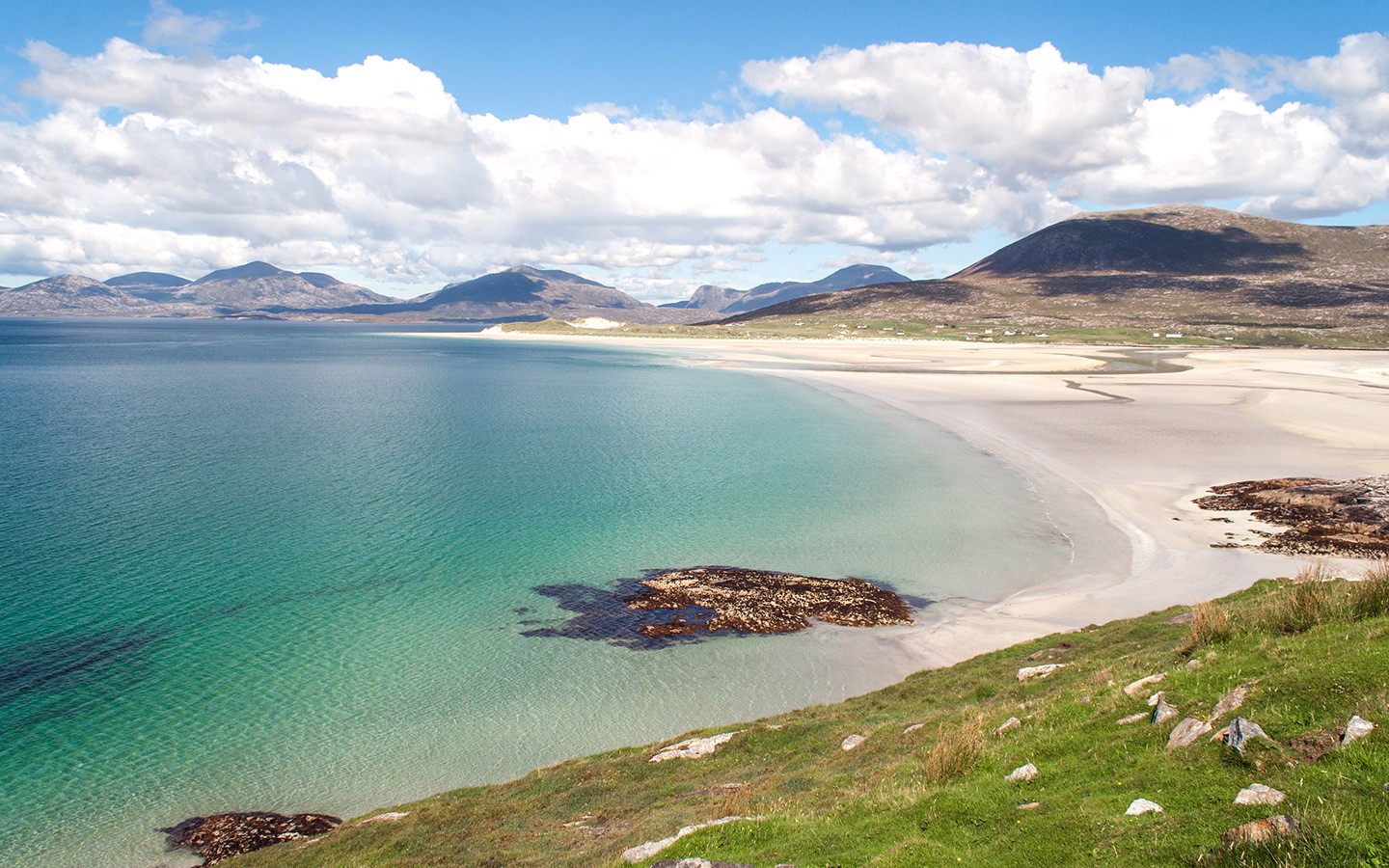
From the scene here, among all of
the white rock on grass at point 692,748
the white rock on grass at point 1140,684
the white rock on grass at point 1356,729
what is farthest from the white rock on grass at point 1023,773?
the white rock on grass at point 692,748

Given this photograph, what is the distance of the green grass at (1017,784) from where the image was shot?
26.9 feet

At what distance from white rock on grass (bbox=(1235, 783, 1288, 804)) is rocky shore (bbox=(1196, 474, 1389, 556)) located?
1243 inches

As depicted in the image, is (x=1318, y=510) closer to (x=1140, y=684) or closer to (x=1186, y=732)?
(x=1140, y=684)

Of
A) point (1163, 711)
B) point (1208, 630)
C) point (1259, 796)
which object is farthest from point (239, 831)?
point (1208, 630)

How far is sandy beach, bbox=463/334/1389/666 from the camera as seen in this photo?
2920cm

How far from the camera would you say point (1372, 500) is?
3694cm

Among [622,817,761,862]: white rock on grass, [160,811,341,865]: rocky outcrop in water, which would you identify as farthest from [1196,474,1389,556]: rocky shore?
[160,811,341,865]: rocky outcrop in water

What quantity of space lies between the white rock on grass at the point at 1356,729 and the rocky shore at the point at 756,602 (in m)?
19.9

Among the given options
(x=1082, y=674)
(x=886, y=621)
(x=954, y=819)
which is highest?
(x=954, y=819)

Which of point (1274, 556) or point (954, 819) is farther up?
point (954, 819)

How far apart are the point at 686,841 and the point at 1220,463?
53.9 metres

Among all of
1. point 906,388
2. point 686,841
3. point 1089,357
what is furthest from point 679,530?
point 1089,357

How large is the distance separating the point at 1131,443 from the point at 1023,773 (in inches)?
2239

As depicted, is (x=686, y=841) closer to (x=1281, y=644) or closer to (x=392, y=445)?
(x=1281, y=644)
